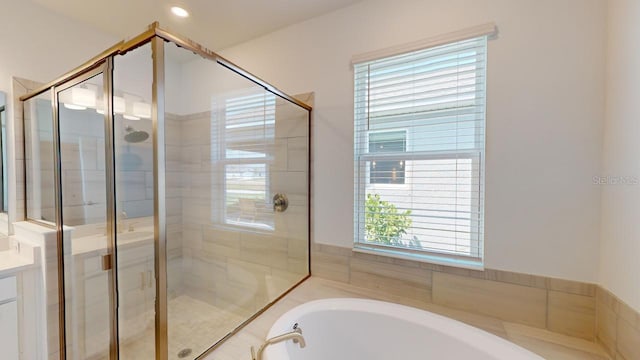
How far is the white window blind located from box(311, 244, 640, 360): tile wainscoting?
0.12 metres

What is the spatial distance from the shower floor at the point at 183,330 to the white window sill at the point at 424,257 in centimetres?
95

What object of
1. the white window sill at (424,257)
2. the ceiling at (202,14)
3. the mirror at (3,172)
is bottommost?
the white window sill at (424,257)

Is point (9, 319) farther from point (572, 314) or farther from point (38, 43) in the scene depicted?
point (572, 314)

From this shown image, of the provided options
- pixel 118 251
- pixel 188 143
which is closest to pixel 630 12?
pixel 188 143

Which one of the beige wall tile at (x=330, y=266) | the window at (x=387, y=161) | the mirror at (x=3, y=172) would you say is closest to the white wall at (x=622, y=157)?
the window at (x=387, y=161)

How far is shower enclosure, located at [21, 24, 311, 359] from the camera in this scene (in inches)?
44.3

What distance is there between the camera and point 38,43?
172 cm

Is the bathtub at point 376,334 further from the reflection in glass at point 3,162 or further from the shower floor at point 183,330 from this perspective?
the reflection in glass at point 3,162

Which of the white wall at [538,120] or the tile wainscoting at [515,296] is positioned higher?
the white wall at [538,120]

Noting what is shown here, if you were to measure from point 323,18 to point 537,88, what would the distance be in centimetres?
150

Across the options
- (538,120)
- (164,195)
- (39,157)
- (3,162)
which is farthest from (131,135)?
(538,120)

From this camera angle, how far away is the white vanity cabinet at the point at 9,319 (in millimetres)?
1352

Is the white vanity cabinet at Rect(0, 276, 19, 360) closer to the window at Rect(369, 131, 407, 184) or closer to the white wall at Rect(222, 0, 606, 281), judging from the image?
the window at Rect(369, 131, 407, 184)

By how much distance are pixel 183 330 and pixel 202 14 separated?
217cm
